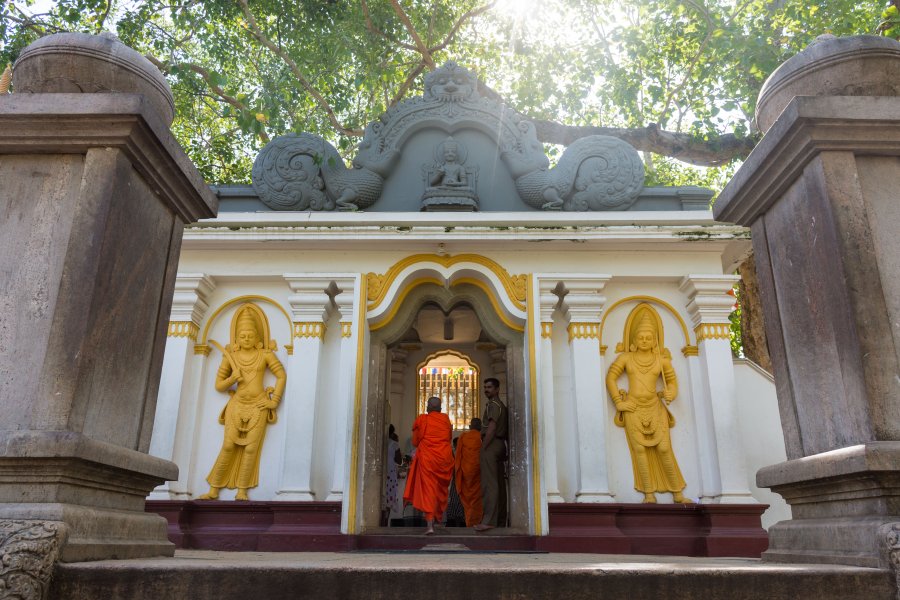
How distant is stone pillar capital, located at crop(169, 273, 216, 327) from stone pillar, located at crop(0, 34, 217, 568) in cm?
440

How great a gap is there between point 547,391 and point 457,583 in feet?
17.1

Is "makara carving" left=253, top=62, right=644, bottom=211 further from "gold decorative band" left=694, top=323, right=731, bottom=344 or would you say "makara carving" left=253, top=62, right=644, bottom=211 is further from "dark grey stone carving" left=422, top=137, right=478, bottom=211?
"gold decorative band" left=694, top=323, right=731, bottom=344

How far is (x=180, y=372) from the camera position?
7395 millimetres

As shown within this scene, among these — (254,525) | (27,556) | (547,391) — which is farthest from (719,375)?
(27,556)

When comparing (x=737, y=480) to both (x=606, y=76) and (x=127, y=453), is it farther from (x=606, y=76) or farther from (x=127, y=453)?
(x=606, y=76)

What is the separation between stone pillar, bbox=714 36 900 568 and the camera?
252cm

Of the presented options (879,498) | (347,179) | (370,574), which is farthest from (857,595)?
(347,179)

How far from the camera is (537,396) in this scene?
720 cm

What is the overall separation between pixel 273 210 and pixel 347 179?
950 millimetres

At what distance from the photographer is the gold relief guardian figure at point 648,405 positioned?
23.5ft

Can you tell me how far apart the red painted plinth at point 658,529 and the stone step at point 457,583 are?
468cm

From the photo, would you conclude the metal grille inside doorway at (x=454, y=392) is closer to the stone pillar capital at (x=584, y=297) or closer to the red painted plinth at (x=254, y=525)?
the stone pillar capital at (x=584, y=297)

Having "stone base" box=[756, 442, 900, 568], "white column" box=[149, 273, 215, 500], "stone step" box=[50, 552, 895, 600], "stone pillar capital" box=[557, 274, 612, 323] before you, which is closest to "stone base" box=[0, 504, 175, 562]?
"stone step" box=[50, 552, 895, 600]

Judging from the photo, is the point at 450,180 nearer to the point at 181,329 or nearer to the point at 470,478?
the point at 181,329
